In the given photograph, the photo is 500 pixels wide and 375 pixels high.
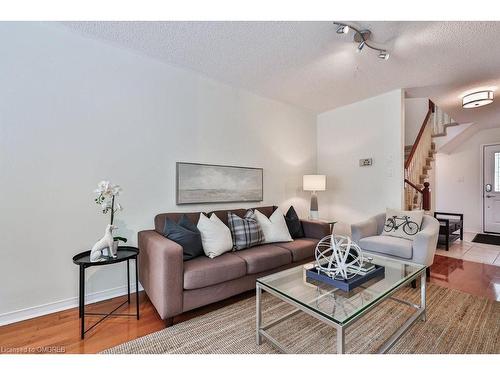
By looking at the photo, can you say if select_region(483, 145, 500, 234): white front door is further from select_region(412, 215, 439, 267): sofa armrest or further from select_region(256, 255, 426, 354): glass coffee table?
select_region(256, 255, 426, 354): glass coffee table

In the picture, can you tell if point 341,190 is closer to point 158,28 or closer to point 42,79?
point 158,28

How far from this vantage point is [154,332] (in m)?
1.71

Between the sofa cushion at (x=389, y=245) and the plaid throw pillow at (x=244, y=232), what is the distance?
1263 millimetres

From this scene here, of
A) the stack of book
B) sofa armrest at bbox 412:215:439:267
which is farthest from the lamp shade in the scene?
the stack of book

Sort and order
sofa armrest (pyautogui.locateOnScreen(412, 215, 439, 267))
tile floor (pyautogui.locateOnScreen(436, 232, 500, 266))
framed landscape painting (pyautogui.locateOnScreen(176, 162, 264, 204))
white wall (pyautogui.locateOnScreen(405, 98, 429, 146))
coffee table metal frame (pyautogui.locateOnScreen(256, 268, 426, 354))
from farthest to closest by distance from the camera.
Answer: white wall (pyautogui.locateOnScreen(405, 98, 429, 146))
tile floor (pyautogui.locateOnScreen(436, 232, 500, 266))
framed landscape painting (pyautogui.locateOnScreen(176, 162, 264, 204))
sofa armrest (pyautogui.locateOnScreen(412, 215, 439, 267))
coffee table metal frame (pyautogui.locateOnScreen(256, 268, 426, 354))

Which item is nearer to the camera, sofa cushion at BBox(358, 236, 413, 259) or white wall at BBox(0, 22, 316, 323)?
white wall at BBox(0, 22, 316, 323)

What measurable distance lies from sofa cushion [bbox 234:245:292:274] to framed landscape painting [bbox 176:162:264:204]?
0.82 meters

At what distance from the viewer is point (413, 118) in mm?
5273

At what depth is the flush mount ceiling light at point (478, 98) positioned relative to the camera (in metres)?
3.14

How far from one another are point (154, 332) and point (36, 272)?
3.73 ft

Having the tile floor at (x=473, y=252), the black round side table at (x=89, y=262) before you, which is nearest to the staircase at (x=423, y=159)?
the tile floor at (x=473, y=252)

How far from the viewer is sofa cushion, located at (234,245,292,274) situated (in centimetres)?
218

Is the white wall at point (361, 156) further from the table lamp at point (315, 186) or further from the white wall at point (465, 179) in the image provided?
the white wall at point (465, 179)

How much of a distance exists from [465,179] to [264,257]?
20.2 ft
